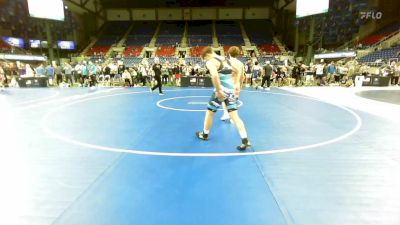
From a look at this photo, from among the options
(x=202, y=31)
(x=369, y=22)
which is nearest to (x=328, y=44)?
(x=369, y=22)

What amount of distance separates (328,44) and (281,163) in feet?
119

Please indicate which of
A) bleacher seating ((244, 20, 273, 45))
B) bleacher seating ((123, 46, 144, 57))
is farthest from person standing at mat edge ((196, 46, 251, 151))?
bleacher seating ((244, 20, 273, 45))

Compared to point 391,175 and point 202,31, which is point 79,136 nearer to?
point 391,175

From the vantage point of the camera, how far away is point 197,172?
13.8ft

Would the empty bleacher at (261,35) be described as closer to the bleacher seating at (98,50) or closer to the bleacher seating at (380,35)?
the bleacher seating at (380,35)

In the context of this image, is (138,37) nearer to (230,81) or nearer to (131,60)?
(131,60)

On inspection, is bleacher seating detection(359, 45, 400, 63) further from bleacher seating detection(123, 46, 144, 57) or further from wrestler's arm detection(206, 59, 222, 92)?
bleacher seating detection(123, 46, 144, 57)

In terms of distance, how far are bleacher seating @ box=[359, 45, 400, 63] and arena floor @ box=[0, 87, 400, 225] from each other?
65.6ft

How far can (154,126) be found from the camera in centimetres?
718

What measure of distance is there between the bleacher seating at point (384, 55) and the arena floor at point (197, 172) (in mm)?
19981

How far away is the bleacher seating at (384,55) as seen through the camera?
917 inches

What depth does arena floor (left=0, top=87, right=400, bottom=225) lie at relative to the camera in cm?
312

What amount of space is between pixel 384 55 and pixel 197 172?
27201mm

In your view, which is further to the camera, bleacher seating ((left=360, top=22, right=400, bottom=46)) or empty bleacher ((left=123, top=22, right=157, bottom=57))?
empty bleacher ((left=123, top=22, right=157, bottom=57))
